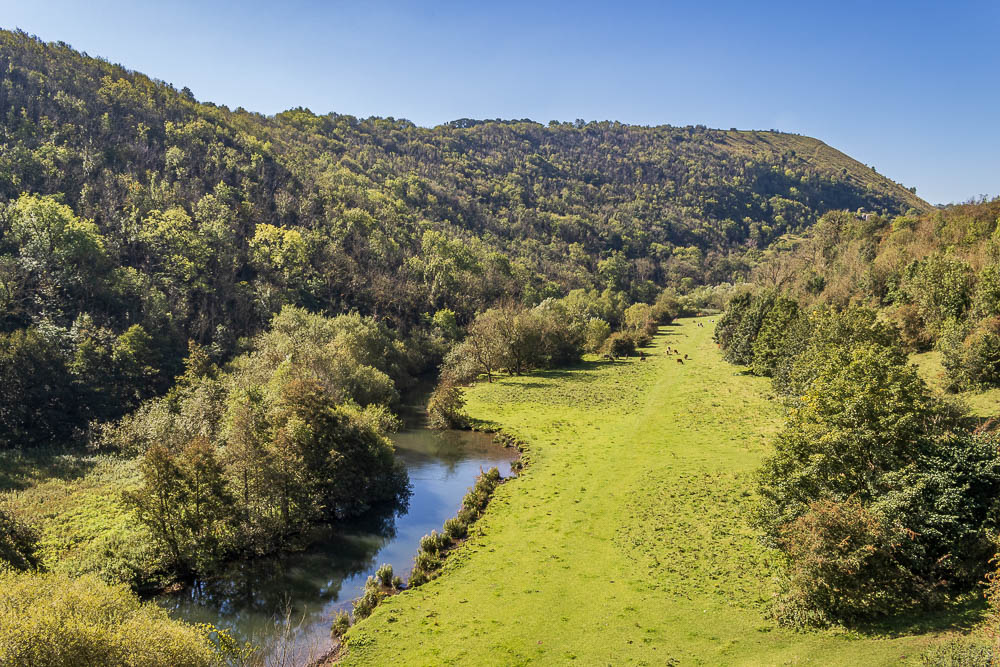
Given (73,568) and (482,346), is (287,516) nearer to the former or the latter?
(73,568)

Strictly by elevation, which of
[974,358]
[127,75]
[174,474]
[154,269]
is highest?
[127,75]

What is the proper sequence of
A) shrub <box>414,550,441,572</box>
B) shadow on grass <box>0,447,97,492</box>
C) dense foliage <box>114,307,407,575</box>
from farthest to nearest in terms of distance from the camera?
shadow on grass <box>0,447,97,492</box>
shrub <box>414,550,441,572</box>
dense foliage <box>114,307,407,575</box>

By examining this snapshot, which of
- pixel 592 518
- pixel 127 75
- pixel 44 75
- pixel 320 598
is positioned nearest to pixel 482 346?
pixel 592 518

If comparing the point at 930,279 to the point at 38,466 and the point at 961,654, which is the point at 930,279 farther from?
the point at 38,466

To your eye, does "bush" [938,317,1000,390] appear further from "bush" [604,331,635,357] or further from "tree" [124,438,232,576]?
"bush" [604,331,635,357]

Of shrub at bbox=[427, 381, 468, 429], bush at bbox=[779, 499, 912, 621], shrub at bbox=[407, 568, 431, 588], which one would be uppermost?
bush at bbox=[779, 499, 912, 621]

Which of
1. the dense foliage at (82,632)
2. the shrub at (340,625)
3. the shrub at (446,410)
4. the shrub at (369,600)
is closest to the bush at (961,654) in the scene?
the dense foliage at (82,632)

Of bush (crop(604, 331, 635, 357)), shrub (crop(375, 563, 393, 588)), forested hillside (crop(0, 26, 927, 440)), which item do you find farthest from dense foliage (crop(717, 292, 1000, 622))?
bush (crop(604, 331, 635, 357))

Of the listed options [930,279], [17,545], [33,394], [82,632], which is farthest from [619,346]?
[82,632]
